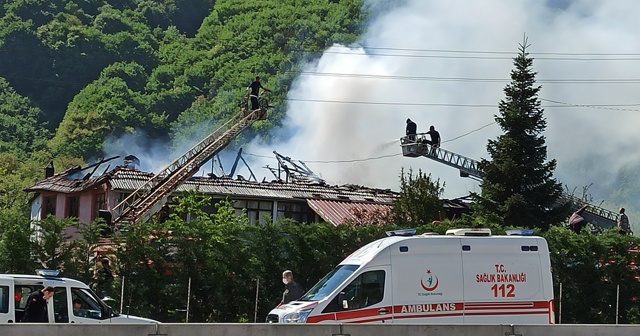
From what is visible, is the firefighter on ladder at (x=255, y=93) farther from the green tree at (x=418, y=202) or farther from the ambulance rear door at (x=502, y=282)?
the ambulance rear door at (x=502, y=282)

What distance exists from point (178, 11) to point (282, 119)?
6406 cm

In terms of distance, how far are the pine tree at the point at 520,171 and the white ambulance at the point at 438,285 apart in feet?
71.1

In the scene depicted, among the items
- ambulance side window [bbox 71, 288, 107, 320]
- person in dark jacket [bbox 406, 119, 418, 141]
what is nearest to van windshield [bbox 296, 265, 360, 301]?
ambulance side window [bbox 71, 288, 107, 320]

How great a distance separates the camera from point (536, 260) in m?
20.8

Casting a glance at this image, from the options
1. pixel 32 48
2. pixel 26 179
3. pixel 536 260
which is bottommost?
pixel 536 260

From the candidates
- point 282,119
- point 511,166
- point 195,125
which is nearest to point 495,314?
point 511,166

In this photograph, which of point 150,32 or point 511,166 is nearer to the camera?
point 511,166

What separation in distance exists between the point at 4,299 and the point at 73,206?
130 ft

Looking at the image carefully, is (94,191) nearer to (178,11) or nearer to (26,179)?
(26,179)

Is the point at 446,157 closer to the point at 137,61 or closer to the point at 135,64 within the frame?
the point at 135,64

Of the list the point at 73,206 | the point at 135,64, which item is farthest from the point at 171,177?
the point at 135,64

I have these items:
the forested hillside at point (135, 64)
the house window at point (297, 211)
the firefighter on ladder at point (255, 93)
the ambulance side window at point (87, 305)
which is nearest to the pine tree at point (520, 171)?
the firefighter on ladder at point (255, 93)

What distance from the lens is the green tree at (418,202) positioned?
134 feet

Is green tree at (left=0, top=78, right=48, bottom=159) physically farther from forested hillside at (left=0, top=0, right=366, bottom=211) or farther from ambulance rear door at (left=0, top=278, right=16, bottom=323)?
ambulance rear door at (left=0, top=278, right=16, bottom=323)
